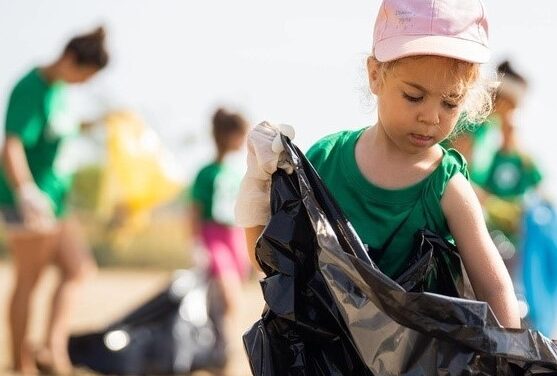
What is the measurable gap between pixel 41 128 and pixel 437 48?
13.9ft

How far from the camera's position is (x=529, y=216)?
6941 millimetres

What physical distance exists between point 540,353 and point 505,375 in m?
0.09

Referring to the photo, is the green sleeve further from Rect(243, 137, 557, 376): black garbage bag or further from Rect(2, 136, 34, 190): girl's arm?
Rect(243, 137, 557, 376): black garbage bag

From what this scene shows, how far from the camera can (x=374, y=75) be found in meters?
2.78

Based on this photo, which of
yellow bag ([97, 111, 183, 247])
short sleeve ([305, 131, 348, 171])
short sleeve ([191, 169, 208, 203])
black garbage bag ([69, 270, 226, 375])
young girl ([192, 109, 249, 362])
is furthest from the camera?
yellow bag ([97, 111, 183, 247])

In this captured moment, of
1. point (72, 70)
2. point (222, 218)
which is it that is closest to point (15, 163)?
point (72, 70)

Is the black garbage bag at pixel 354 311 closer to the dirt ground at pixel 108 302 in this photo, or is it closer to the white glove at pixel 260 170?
the white glove at pixel 260 170

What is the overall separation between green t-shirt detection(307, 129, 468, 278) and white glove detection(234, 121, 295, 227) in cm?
14

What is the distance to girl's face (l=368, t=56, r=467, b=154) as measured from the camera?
2605 millimetres

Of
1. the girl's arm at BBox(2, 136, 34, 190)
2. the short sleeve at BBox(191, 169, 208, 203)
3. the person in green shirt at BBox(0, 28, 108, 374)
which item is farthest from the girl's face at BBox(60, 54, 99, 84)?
the short sleeve at BBox(191, 169, 208, 203)

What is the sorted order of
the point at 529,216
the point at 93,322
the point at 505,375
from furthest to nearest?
the point at 93,322, the point at 529,216, the point at 505,375

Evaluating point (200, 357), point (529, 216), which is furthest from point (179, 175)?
point (529, 216)

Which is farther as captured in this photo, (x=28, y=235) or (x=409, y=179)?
(x=28, y=235)

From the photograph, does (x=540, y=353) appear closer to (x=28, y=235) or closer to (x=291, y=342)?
(x=291, y=342)
